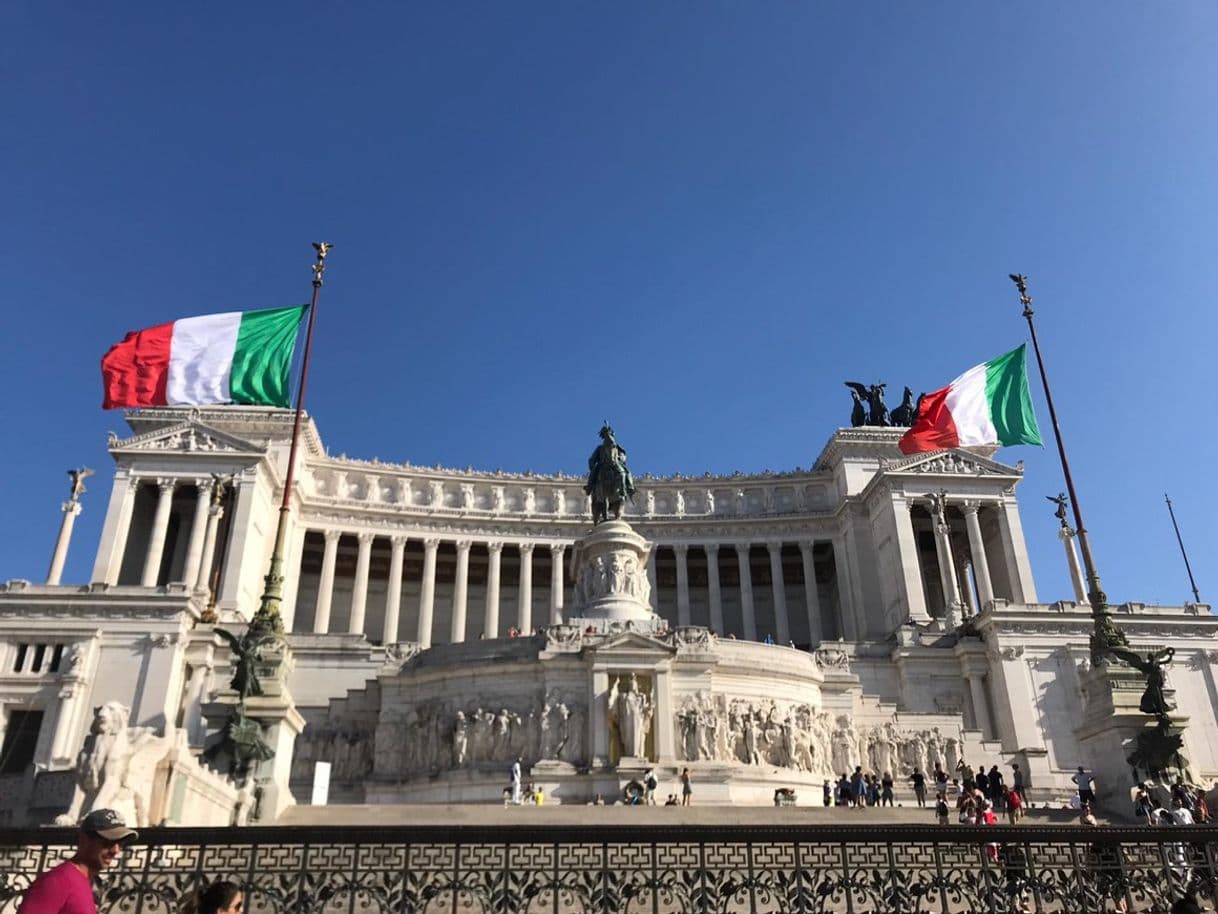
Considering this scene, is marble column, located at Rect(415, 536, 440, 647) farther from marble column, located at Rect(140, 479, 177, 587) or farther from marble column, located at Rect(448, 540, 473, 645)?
marble column, located at Rect(140, 479, 177, 587)

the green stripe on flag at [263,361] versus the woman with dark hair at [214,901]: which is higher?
the green stripe on flag at [263,361]

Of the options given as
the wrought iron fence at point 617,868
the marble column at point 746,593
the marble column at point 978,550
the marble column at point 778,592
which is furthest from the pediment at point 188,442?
the wrought iron fence at point 617,868

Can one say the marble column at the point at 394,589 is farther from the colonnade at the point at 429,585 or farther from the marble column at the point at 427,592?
the marble column at the point at 427,592

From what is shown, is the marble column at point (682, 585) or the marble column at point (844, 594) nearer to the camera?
the marble column at point (844, 594)

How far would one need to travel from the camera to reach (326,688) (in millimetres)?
49312

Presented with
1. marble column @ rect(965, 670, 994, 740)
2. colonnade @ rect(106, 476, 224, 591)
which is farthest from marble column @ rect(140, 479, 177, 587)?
marble column @ rect(965, 670, 994, 740)

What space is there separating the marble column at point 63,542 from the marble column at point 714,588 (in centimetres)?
4634

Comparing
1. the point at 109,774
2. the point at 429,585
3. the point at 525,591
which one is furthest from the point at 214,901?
the point at 525,591

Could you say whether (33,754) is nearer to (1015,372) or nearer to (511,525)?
(511,525)

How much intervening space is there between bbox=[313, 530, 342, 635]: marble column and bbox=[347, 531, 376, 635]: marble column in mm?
1813

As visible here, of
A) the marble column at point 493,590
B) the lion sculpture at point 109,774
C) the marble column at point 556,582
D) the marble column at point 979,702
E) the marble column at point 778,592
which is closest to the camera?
the lion sculpture at point 109,774

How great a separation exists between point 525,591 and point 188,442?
27.5 metres

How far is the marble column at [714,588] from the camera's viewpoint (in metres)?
77.4

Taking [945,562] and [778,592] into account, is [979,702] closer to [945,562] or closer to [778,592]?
[945,562]
